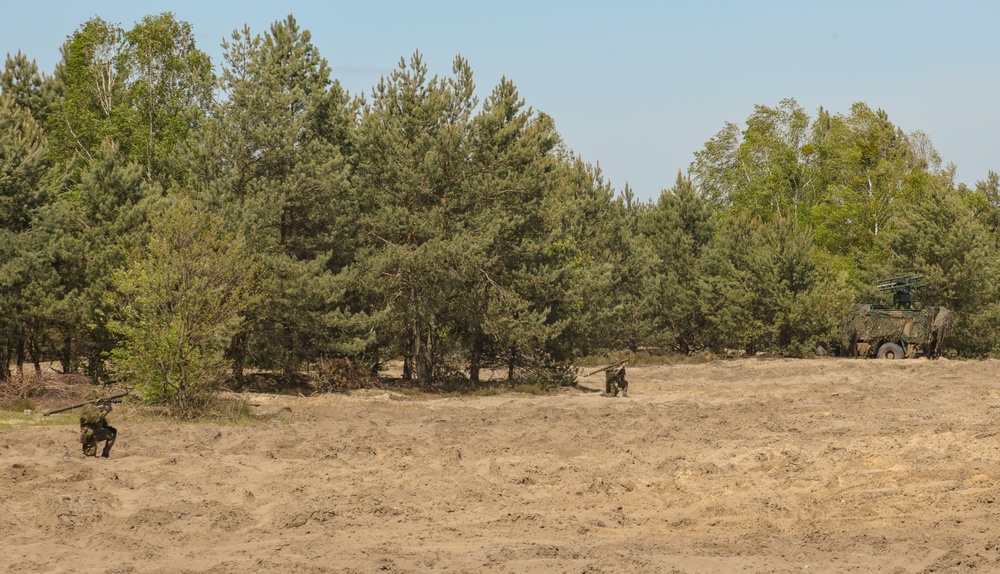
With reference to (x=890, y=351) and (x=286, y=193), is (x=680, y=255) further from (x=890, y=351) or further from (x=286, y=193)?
(x=286, y=193)

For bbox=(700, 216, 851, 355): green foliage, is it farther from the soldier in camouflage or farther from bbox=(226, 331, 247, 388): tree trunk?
the soldier in camouflage

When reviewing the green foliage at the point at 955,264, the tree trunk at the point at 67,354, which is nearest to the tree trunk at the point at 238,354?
the tree trunk at the point at 67,354

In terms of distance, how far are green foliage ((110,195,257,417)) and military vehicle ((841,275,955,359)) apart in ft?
106

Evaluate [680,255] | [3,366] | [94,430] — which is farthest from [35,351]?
[680,255]

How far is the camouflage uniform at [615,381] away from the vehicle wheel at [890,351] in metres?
20.3

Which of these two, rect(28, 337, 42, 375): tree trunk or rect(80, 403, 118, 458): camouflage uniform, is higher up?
rect(28, 337, 42, 375): tree trunk

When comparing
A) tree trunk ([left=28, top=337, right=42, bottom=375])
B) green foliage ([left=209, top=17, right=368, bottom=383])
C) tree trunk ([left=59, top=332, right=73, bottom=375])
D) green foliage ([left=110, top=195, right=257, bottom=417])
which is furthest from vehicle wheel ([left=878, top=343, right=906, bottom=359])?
tree trunk ([left=28, top=337, right=42, bottom=375])

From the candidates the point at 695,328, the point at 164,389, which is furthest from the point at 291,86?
the point at 695,328

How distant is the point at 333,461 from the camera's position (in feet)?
60.3

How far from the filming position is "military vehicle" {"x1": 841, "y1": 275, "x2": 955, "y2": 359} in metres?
45.7

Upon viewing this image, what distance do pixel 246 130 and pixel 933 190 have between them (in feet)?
109

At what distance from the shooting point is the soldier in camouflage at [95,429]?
17297mm

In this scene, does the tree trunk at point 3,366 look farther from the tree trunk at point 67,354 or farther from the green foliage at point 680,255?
the green foliage at point 680,255

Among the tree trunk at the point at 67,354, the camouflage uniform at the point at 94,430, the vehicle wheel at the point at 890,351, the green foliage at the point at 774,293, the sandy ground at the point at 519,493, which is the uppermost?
the green foliage at the point at 774,293
